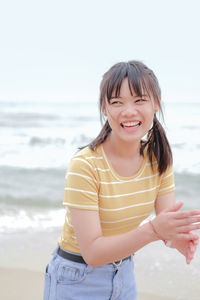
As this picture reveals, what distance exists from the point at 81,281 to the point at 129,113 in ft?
2.32

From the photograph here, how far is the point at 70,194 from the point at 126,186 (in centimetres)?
24

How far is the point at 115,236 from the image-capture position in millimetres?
1607

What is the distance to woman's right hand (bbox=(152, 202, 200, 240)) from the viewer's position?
1511 mm

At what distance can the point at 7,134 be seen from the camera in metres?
14.0

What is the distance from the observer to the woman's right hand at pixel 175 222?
1.51 m

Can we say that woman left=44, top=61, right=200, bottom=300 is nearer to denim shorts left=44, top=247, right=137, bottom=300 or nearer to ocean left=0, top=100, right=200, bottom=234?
denim shorts left=44, top=247, right=137, bottom=300

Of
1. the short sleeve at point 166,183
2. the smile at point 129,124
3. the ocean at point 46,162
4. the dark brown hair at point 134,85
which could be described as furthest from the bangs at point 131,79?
the ocean at point 46,162

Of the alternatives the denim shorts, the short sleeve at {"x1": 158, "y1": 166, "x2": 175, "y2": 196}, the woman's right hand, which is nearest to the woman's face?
the short sleeve at {"x1": 158, "y1": 166, "x2": 175, "y2": 196}

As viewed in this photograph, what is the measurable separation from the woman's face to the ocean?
51.0 inches

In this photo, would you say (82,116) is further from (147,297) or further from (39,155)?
(147,297)

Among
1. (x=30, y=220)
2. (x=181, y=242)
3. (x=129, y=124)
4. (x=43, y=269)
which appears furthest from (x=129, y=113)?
(x=30, y=220)

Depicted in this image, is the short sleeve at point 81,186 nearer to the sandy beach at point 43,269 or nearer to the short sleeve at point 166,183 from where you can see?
the short sleeve at point 166,183

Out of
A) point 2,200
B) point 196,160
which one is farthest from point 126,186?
point 196,160

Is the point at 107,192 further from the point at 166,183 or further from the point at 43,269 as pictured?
the point at 43,269
